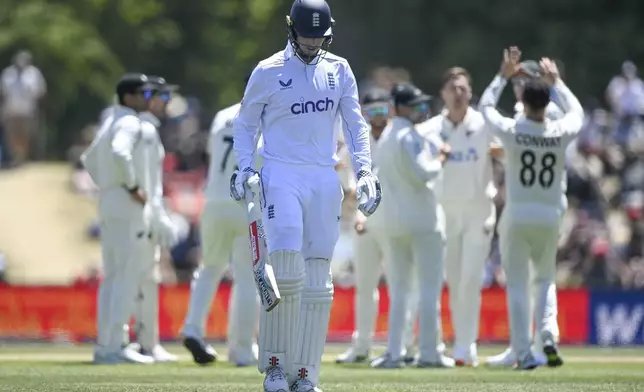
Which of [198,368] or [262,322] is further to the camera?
[198,368]

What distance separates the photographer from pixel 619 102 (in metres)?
30.8

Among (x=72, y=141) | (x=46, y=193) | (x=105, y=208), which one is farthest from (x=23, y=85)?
(x=105, y=208)

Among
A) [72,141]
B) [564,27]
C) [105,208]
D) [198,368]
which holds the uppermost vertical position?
[564,27]

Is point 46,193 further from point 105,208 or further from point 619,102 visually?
point 105,208

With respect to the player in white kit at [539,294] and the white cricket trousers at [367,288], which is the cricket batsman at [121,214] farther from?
the player in white kit at [539,294]

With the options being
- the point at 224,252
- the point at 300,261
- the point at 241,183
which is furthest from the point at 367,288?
the point at 241,183

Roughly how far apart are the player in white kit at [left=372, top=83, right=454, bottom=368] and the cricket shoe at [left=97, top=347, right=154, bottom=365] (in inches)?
95.1

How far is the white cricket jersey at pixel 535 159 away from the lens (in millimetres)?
15602

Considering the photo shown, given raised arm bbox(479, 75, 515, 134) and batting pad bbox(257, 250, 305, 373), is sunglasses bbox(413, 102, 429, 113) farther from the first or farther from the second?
batting pad bbox(257, 250, 305, 373)

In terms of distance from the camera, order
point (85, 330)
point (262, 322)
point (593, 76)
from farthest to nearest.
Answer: point (593, 76) → point (85, 330) → point (262, 322)

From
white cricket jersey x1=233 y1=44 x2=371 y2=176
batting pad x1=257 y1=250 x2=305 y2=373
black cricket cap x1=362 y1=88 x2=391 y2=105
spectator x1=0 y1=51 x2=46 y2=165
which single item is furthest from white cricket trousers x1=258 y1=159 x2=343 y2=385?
spectator x1=0 y1=51 x2=46 y2=165

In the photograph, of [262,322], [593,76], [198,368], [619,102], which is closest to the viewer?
[262,322]

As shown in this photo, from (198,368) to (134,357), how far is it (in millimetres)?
1153

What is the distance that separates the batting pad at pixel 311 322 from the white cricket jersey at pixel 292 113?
0.82 meters
